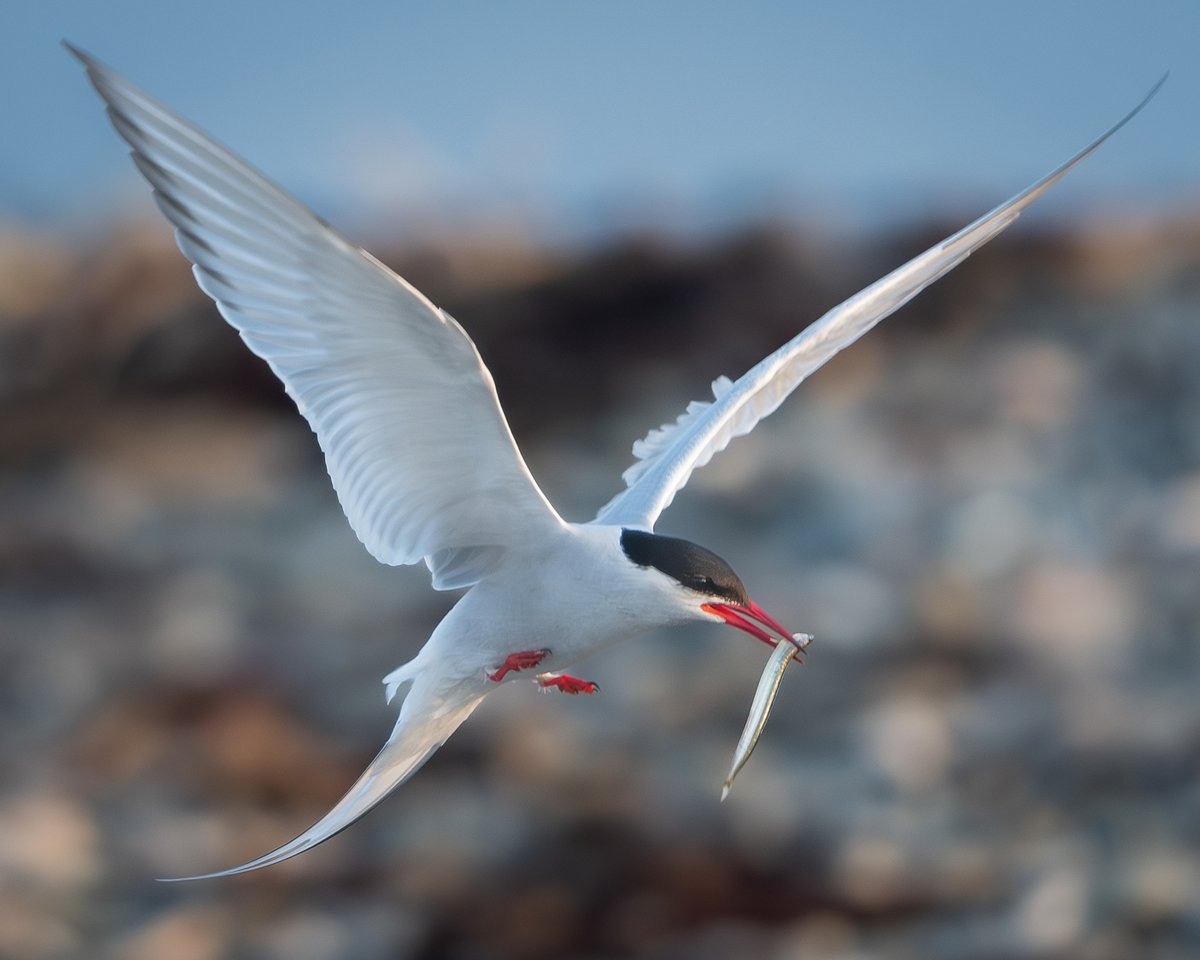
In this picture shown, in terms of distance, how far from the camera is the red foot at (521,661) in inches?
95.5

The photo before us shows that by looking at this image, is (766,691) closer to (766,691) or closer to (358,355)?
(766,691)

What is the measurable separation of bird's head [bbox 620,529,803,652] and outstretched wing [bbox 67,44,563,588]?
17 centimetres

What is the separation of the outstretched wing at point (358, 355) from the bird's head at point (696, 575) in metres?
0.17

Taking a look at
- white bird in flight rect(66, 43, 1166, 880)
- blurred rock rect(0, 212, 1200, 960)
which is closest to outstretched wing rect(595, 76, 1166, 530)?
white bird in flight rect(66, 43, 1166, 880)

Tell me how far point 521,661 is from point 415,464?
0.38m

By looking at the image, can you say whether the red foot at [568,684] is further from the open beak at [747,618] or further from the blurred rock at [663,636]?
the blurred rock at [663,636]

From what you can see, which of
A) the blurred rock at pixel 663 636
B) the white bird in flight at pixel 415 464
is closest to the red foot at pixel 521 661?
the white bird in flight at pixel 415 464

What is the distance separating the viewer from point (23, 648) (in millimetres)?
12500

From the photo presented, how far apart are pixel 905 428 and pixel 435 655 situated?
11.1 meters

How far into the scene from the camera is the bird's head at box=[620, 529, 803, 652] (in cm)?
236

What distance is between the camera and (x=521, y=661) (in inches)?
95.7

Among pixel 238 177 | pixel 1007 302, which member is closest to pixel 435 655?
pixel 238 177

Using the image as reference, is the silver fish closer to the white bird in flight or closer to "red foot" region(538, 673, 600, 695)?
the white bird in flight

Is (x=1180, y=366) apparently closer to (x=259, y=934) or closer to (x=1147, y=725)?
(x=1147, y=725)
